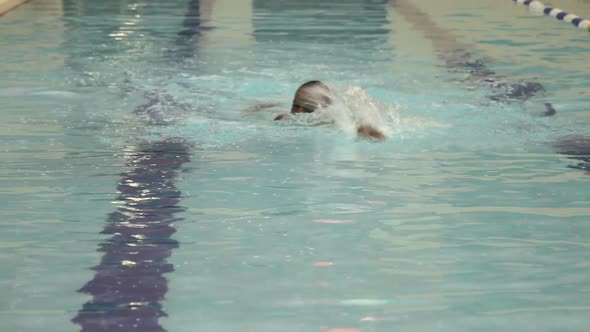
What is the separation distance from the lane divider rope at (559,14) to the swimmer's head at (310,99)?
387cm

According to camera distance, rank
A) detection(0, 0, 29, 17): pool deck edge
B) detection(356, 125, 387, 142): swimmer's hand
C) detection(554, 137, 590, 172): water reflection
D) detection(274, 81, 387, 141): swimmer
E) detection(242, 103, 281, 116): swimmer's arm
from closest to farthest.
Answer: detection(554, 137, 590, 172): water reflection, detection(356, 125, 387, 142): swimmer's hand, detection(274, 81, 387, 141): swimmer, detection(242, 103, 281, 116): swimmer's arm, detection(0, 0, 29, 17): pool deck edge

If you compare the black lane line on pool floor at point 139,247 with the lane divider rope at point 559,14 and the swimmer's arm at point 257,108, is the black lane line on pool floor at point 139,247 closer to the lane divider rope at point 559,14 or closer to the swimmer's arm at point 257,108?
the swimmer's arm at point 257,108

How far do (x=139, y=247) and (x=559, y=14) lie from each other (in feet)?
21.8

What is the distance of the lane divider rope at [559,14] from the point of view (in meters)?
8.24

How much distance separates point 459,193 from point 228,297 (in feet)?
3.77

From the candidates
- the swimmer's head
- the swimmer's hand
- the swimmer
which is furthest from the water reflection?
the swimmer's head

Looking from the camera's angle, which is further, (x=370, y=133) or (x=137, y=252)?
(x=370, y=133)

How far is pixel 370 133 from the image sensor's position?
4.30 metres

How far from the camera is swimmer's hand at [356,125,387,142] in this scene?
4277mm

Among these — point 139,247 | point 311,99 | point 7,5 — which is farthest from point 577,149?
point 7,5

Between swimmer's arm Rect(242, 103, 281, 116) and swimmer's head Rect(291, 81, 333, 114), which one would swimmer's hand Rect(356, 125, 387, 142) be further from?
swimmer's arm Rect(242, 103, 281, 116)

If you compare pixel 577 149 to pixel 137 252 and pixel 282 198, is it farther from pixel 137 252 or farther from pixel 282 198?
pixel 137 252

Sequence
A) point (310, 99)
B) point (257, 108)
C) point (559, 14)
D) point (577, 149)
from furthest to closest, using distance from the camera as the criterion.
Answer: point (559, 14) → point (257, 108) → point (310, 99) → point (577, 149)

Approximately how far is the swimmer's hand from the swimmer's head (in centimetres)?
33
